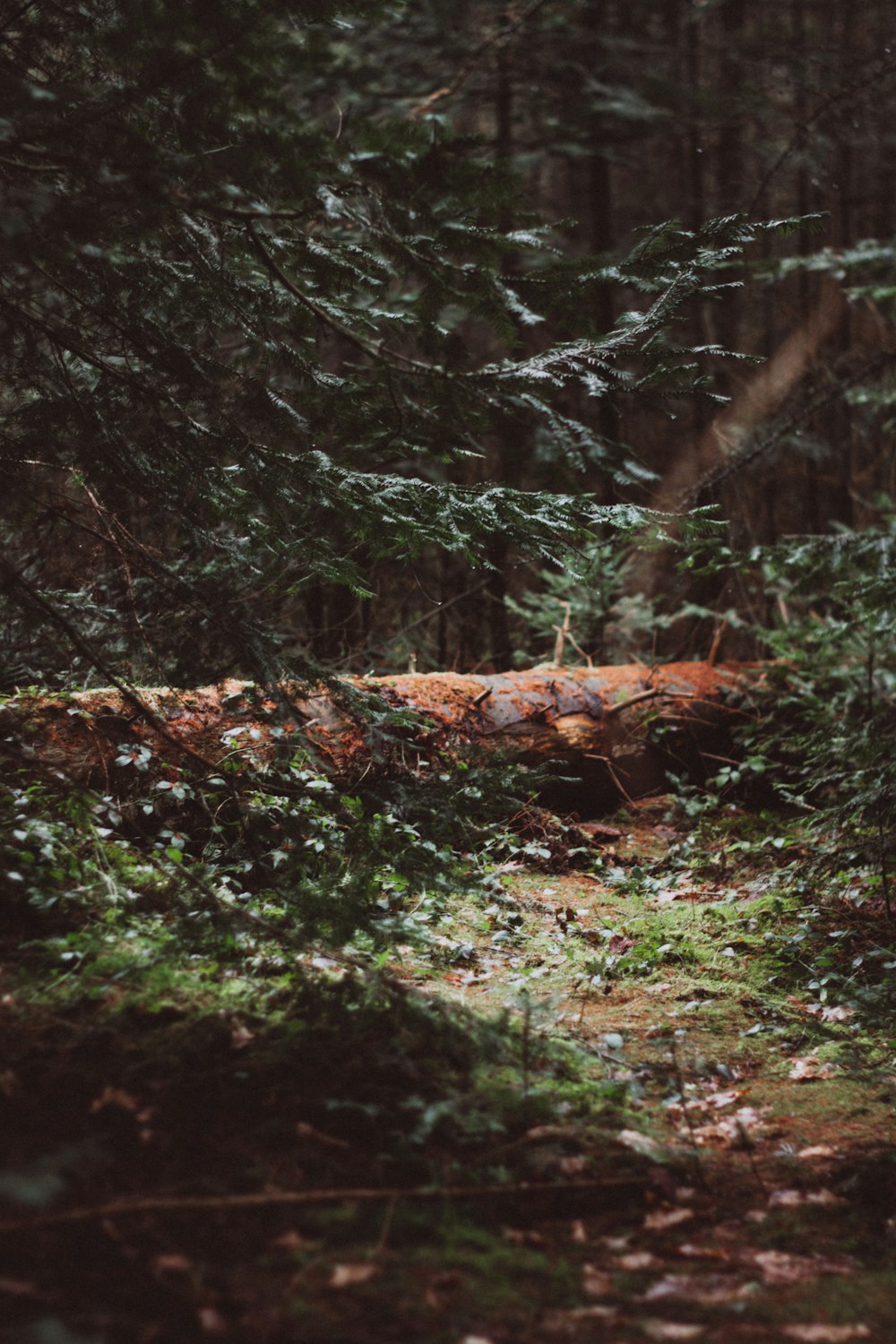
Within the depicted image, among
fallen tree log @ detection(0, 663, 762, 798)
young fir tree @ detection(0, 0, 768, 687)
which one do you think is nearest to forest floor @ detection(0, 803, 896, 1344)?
fallen tree log @ detection(0, 663, 762, 798)

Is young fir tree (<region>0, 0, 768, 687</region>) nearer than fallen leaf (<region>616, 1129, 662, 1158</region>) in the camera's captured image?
No

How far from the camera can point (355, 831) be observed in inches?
156

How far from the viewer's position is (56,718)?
482cm

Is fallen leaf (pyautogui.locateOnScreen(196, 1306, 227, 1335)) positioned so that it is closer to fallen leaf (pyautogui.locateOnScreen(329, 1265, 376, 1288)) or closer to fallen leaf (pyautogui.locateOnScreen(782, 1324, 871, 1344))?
fallen leaf (pyautogui.locateOnScreen(329, 1265, 376, 1288))

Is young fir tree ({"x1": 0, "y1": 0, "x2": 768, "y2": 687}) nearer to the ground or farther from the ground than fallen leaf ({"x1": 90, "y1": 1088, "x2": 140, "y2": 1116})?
farther from the ground

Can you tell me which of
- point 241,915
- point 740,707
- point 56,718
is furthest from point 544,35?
point 241,915

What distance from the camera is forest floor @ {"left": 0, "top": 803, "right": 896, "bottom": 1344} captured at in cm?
189

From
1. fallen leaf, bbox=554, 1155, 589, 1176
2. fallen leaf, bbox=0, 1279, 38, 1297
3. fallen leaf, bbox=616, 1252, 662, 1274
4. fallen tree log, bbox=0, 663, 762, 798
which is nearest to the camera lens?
fallen leaf, bbox=0, 1279, 38, 1297

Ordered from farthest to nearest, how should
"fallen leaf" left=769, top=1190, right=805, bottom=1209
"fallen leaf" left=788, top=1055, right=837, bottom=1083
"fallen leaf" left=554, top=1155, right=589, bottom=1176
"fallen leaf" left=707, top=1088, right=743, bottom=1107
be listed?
"fallen leaf" left=788, top=1055, right=837, bottom=1083 → "fallen leaf" left=707, top=1088, right=743, bottom=1107 → "fallen leaf" left=769, top=1190, right=805, bottom=1209 → "fallen leaf" left=554, top=1155, right=589, bottom=1176

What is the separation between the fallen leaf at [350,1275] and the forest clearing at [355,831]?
13 mm

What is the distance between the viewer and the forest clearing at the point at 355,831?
2.18 m

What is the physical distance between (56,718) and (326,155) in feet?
11.1

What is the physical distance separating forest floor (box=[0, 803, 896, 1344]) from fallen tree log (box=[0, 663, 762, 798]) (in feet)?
4.28

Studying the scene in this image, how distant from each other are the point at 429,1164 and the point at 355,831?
68.1 inches
